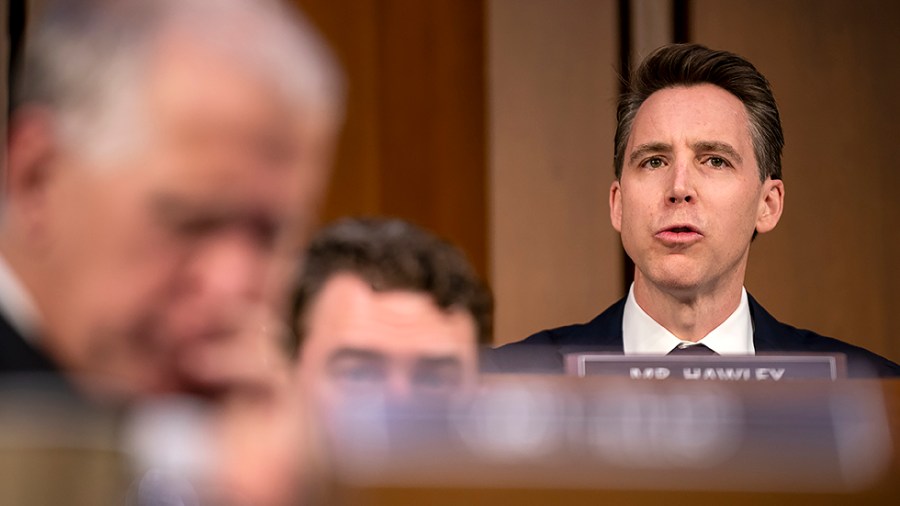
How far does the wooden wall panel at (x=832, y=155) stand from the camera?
191 centimetres

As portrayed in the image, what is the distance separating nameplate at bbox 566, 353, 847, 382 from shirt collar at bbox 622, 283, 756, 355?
14.9 inches

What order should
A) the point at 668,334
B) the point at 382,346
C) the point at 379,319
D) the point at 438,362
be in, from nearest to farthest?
the point at 438,362 < the point at 382,346 < the point at 379,319 < the point at 668,334

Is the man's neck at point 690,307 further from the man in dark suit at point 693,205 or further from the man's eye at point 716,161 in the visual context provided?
the man's eye at point 716,161

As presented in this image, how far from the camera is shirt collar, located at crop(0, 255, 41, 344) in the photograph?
1.32 feet

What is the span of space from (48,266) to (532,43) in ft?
5.88

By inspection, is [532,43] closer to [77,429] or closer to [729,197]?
[729,197]

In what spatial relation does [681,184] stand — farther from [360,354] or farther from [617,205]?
[360,354]

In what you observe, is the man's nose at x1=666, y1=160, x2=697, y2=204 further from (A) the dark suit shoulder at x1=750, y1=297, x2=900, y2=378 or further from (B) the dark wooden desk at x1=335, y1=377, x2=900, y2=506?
(B) the dark wooden desk at x1=335, y1=377, x2=900, y2=506

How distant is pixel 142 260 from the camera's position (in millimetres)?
378

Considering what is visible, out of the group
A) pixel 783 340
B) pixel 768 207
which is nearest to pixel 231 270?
pixel 783 340

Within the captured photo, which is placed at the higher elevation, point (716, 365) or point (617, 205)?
point (617, 205)

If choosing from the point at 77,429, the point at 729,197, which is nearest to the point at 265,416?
the point at 77,429

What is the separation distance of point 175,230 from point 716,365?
363mm

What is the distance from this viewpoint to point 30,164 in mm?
387
